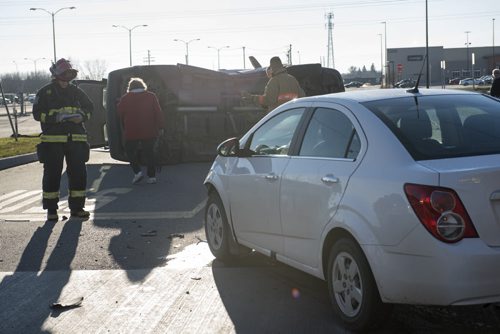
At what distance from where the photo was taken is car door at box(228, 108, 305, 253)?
17.5ft

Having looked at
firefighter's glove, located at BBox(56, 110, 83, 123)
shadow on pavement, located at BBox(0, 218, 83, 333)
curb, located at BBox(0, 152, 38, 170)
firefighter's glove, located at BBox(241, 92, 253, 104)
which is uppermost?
firefighter's glove, located at BBox(241, 92, 253, 104)

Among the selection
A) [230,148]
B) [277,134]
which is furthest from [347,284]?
[230,148]

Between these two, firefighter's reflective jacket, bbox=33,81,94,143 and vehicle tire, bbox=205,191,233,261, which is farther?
firefighter's reflective jacket, bbox=33,81,94,143

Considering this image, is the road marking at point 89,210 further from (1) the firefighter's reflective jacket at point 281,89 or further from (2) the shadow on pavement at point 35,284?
(1) the firefighter's reflective jacket at point 281,89

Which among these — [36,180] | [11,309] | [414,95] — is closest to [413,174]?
[414,95]

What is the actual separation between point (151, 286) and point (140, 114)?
6.59 meters

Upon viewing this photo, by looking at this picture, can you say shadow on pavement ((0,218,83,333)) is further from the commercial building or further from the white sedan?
the commercial building

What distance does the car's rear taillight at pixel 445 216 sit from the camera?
3.77 m

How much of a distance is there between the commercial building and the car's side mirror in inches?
4000

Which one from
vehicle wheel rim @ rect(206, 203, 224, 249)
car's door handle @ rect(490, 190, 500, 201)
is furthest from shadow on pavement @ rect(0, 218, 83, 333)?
car's door handle @ rect(490, 190, 500, 201)

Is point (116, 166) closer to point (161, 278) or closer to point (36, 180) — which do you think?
point (36, 180)

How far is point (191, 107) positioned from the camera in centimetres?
1477

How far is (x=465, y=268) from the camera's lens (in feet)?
12.2

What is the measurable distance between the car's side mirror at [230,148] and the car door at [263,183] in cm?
10
